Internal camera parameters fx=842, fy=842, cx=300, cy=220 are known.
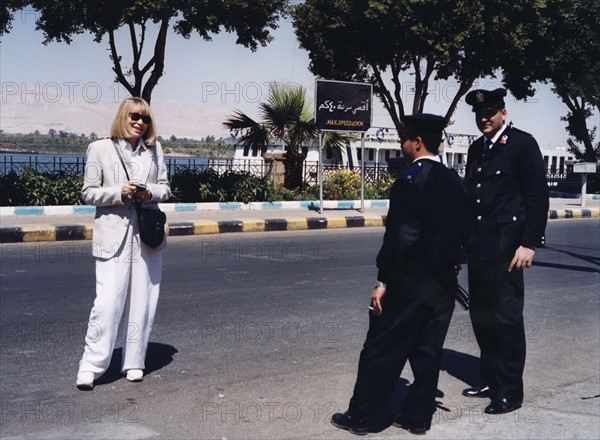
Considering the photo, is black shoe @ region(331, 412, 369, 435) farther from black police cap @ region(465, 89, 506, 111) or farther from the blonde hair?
the blonde hair

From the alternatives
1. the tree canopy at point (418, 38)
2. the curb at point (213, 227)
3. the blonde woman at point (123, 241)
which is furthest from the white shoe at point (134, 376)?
the tree canopy at point (418, 38)

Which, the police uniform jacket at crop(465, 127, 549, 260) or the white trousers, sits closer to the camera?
the police uniform jacket at crop(465, 127, 549, 260)

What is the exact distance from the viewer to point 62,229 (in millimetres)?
13758

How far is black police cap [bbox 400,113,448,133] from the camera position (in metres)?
4.50

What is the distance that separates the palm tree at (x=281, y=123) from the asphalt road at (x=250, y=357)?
33.8 feet

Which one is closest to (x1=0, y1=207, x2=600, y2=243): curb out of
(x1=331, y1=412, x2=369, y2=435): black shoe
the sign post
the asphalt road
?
the sign post

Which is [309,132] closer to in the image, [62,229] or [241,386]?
[62,229]

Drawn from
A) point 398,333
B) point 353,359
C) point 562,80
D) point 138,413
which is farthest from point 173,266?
point 562,80

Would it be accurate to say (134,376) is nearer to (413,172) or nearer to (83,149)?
(413,172)

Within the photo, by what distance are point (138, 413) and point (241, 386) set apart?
84 centimetres

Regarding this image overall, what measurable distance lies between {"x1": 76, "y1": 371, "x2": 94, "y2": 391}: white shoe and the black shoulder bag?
0.91 meters

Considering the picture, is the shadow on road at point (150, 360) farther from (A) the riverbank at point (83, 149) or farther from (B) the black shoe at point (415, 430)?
(A) the riverbank at point (83, 149)

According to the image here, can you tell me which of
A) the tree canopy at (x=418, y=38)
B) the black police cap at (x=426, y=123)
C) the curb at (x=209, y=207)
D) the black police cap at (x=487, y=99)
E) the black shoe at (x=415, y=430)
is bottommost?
the black shoe at (x=415, y=430)

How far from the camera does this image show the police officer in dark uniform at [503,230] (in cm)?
505
